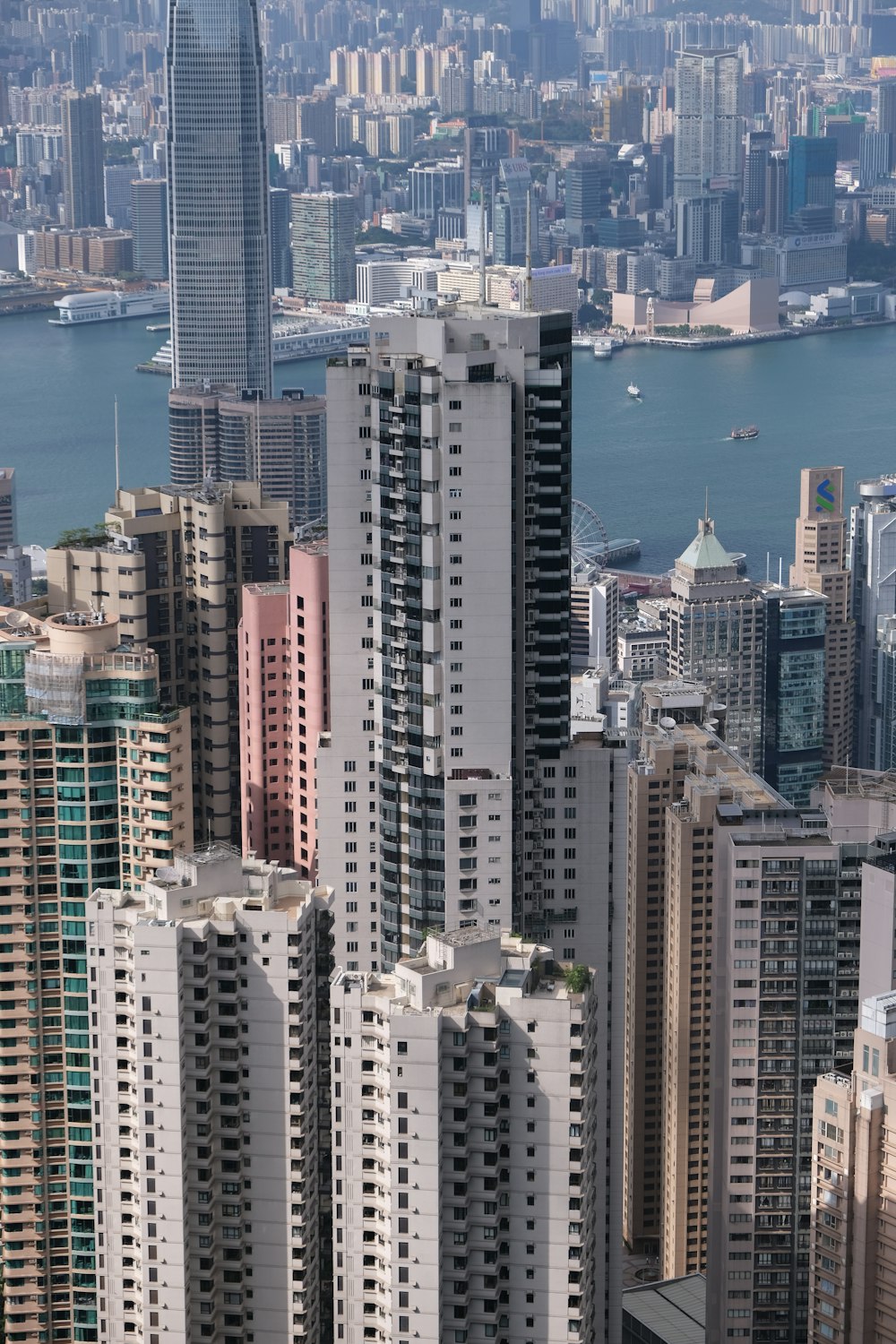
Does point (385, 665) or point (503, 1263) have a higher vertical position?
point (385, 665)

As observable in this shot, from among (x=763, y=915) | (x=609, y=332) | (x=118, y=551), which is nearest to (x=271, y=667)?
(x=118, y=551)

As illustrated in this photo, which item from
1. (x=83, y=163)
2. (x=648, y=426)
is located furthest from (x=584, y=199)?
(x=648, y=426)

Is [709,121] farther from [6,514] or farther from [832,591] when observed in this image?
[832,591]

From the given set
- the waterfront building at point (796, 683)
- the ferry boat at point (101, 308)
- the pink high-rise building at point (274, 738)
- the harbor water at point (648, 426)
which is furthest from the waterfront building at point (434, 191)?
the pink high-rise building at point (274, 738)

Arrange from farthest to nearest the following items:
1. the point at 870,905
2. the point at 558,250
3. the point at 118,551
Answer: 1. the point at 558,250
2. the point at 118,551
3. the point at 870,905

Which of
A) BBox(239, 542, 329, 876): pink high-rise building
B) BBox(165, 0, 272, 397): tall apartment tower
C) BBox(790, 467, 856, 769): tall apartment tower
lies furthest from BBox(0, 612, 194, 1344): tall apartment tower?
BBox(165, 0, 272, 397): tall apartment tower

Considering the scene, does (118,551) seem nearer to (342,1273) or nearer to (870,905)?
(870,905)

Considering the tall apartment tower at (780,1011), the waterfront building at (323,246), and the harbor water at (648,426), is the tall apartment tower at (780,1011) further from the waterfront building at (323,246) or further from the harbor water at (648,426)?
the waterfront building at (323,246)
